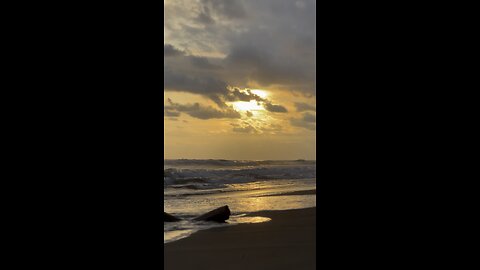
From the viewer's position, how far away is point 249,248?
4059 mm

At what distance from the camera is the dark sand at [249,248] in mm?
3494

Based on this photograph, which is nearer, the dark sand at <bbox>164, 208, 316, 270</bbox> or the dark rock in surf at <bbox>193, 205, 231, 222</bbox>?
the dark sand at <bbox>164, 208, 316, 270</bbox>

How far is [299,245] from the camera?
4078 mm

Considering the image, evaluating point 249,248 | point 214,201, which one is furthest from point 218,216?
point 214,201

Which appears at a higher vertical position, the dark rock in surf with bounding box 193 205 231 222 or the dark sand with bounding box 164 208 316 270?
the dark rock in surf with bounding box 193 205 231 222

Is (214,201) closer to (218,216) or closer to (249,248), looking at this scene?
(218,216)

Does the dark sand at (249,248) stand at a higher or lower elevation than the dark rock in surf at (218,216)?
lower

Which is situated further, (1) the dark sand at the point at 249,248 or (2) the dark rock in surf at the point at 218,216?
(2) the dark rock in surf at the point at 218,216

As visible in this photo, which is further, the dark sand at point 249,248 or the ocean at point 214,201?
the ocean at point 214,201

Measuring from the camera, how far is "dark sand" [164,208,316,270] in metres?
3.49

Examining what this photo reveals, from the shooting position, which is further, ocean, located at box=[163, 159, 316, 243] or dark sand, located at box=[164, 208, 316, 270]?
ocean, located at box=[163, 159, 316, 243]
